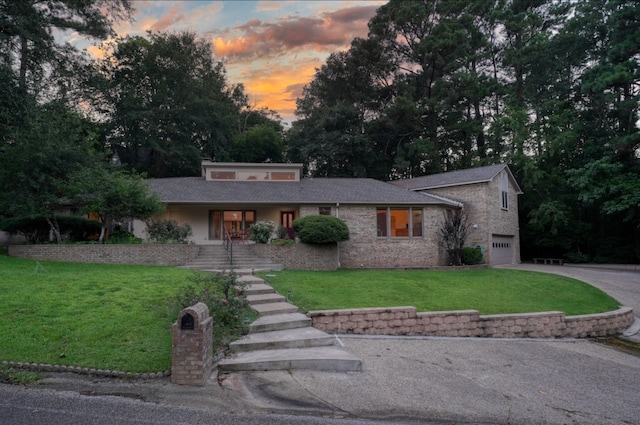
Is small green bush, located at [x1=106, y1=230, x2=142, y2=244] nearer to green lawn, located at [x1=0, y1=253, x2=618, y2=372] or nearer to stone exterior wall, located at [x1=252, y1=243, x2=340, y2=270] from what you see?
green lawn, located at [x1=0, y1=253, x2=618, y2=372]

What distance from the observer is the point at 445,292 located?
12.1m

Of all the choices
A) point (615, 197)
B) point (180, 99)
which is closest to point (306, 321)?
point (615, 197)

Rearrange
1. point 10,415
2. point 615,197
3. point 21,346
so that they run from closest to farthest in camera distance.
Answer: point 10,415 → point 21,346 → point 615,197

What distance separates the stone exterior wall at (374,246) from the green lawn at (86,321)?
1054 centimetres

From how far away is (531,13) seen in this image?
3325 centimetres

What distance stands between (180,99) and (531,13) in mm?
30904

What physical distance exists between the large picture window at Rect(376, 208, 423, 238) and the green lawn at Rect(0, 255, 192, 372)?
11971 millimetres

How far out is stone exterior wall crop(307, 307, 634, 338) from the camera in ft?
27.6

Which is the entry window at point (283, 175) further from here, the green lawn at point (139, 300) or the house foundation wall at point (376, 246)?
the green lawn at point (139, 300)

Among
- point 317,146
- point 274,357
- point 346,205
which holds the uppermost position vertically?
point 317,146

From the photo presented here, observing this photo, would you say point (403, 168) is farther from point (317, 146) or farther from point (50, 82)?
point (50, 82)

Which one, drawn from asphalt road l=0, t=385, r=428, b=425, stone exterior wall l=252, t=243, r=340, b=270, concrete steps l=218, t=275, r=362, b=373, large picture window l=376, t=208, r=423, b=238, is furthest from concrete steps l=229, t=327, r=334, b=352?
large picture window l=376, t=208, r=423, b=238

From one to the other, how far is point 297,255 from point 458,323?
28.6ft

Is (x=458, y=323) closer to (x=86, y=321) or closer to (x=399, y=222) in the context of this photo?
(x=86, y=321)
